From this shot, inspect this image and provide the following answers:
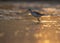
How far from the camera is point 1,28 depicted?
88cm

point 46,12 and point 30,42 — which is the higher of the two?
point 46,12

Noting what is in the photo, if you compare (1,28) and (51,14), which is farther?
(1,28)

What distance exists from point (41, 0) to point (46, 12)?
0.16 meters

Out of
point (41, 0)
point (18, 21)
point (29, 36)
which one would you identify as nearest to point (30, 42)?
point (29, 36)

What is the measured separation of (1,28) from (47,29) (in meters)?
0.29

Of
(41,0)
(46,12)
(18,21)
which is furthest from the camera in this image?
(18,21)

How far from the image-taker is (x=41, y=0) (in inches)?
22.2

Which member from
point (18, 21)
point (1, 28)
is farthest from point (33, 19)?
point (1, 28)

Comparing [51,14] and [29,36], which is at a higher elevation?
[51,14]

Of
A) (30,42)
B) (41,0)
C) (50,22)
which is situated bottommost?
(30,42)

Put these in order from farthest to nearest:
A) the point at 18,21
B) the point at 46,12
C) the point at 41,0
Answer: the point at 18,21 < the point at 46,12 < the point at 41,0

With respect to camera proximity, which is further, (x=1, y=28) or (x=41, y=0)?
(x=1, y=28)

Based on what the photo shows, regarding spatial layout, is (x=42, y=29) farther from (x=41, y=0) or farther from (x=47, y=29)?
(x=41, y=0)

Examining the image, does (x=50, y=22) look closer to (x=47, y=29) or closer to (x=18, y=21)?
(x=47, y=29)
